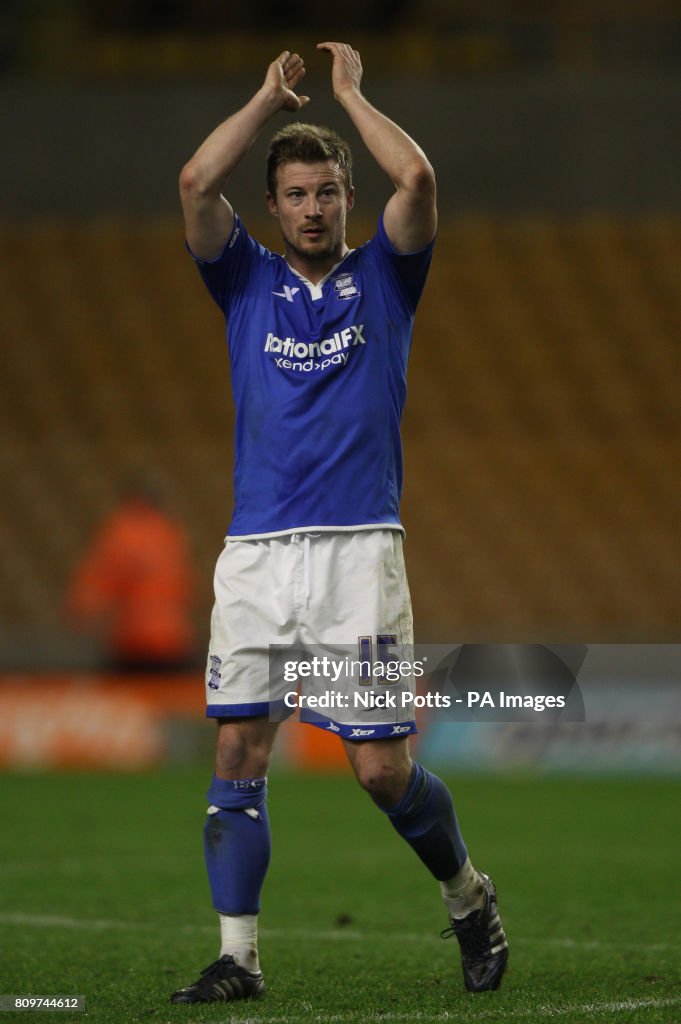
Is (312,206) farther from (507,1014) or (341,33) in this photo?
(341,33)

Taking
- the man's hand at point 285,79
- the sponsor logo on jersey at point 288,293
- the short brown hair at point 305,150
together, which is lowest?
the sponsor logo on jersey at point 288,293

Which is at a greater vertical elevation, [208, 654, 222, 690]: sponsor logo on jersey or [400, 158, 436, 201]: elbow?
[400, 158, 436, 201]: elbow

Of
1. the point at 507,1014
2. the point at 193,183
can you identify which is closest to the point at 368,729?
the point at 507,1014

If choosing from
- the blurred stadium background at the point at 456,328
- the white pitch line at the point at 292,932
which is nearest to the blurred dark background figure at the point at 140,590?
the blurred stadium background at the point at 456,328

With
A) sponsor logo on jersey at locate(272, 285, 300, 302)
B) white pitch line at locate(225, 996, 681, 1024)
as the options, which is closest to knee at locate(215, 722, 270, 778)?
white pitch line at locate(225, 996, 681, 1024)

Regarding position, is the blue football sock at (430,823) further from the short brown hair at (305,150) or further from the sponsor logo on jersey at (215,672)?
the short brown hair at (305,150)

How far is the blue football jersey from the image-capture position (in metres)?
3.96

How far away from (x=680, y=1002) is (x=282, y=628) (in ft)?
4.29

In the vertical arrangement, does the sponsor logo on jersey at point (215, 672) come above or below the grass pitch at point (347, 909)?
above

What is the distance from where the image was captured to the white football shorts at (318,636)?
12.7 feet

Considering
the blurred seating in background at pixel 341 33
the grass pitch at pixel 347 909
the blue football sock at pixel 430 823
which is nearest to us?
the grass pitch at pixel 347 909

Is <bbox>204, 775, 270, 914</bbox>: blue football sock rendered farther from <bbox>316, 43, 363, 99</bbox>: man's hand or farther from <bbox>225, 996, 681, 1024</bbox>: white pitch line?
<bbox>316, 43, 363, 99</bbox>: man's hand

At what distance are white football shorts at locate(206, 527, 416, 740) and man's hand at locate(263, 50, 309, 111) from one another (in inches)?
43.4

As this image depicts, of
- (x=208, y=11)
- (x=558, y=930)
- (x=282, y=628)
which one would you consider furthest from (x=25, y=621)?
(x=282, y=628)
